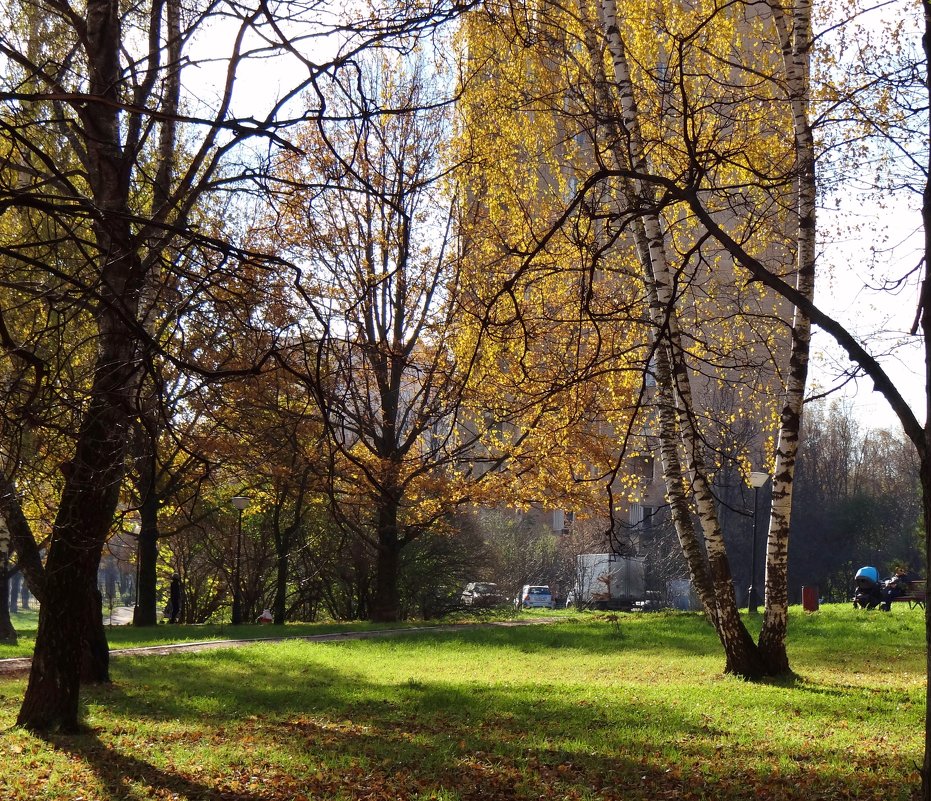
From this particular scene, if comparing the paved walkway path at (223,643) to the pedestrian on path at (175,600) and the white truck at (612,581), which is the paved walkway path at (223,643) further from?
the white truck at (612,581)

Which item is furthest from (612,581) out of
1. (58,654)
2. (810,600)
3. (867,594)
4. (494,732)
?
(58,654)

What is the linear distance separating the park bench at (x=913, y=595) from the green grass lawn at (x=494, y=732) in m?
8.55

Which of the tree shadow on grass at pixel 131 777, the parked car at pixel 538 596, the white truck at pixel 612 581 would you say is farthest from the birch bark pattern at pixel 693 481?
the parked car at pixel 538 596

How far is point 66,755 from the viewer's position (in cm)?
729

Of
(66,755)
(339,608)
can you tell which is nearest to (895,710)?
(66,755)

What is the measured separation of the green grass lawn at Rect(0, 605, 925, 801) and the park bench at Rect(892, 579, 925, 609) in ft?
28.1

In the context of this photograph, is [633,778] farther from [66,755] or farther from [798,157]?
[798,157]

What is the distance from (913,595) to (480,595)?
1170 cm

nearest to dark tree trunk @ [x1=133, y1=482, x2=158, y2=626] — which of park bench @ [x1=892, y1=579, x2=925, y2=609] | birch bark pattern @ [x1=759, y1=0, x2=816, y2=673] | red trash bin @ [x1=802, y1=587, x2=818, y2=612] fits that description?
red trash bin @ [x1=802, y1=587, x2=818, y2=612]

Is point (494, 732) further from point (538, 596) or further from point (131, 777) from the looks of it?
point (538, 596)

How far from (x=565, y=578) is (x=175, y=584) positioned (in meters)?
15.4

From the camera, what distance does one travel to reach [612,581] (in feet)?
99.3

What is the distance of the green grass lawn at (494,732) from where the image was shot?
20.7 feet

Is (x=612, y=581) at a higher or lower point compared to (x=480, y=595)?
higher
